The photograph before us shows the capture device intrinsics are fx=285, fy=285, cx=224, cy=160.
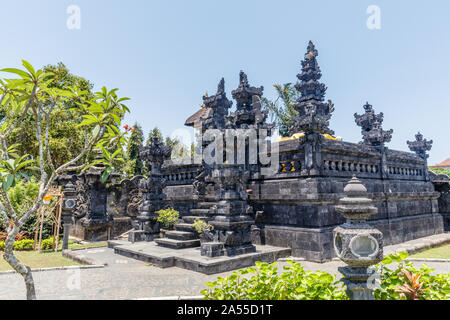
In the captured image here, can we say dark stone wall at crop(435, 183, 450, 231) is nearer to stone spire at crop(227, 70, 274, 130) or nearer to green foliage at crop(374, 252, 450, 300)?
stone spire at crop(227, 70, 274, 130)

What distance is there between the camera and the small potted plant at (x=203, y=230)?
8.50 metres

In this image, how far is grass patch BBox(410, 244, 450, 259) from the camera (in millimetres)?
8700

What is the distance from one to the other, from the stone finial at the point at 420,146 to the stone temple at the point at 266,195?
1.7 inches

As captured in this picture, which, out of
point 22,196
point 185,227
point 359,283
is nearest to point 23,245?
point 22,196

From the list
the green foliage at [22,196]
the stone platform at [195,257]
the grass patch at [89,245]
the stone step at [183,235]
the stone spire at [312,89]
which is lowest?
the grass patch at [89,245]

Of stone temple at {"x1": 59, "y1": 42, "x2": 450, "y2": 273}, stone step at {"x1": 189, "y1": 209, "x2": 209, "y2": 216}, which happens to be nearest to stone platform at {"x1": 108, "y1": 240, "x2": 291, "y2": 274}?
stone temple at {"x1": 59, "y1": 42, "x2": 450, "y2": 273}

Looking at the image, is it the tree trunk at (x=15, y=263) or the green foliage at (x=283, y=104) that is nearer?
the tree trunk at (x=15, y=263)

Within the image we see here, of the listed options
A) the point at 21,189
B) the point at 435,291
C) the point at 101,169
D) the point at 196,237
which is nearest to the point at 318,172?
the point at 196,237

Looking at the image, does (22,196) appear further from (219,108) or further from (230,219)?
(230,219)

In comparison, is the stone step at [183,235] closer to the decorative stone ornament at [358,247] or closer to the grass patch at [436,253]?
the decorative stone ornament at [358,247]

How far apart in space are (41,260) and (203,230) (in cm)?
541

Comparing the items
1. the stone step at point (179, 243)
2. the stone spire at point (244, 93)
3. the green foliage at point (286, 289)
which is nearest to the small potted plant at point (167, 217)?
the stone step at point (179, 243)

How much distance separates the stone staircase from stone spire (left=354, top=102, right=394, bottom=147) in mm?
6822
